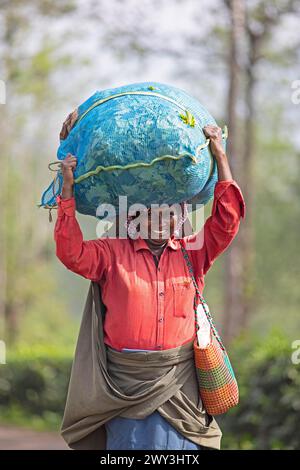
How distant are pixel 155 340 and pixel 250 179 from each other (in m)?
12.6

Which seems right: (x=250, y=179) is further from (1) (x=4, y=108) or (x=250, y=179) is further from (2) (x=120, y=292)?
(2) (x=120, y=292)

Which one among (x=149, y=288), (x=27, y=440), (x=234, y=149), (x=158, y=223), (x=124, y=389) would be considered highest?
(x=234, y=149)

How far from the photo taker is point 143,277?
4.03 meters

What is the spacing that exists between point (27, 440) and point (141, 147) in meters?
7.44

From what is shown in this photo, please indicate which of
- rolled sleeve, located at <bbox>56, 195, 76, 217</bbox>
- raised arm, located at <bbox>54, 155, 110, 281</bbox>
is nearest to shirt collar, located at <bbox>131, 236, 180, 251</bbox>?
raised arm, located at <bbox>54, 155, 110, 281</bbox>

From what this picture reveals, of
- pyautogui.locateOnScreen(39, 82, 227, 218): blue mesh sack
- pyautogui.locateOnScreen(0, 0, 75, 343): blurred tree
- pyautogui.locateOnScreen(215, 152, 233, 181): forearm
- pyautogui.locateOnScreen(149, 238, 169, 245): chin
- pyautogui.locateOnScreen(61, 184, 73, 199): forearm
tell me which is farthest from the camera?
pyautogui.locateOnScreen(0, 0, 75, 343): blurred tree

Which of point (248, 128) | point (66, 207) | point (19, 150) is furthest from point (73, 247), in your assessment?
point (19, 150)

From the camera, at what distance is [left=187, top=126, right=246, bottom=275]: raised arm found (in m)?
3.98

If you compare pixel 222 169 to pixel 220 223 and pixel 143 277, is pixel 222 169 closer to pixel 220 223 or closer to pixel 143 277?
pixel 220 223

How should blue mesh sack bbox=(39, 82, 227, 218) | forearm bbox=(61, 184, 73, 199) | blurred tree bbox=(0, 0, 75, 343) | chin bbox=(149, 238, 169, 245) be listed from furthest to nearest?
blurred tree bbox=(0, 0, 75, 343) < chin bbox=(149, 238, 169, 245) < forearm bbox=(61, 184, 73, 199) < blue mesh sack bbox=(39, 82, 227, 218)

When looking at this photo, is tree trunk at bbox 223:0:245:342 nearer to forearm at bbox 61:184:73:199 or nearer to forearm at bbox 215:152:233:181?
forearm at bbox 215:152:233:181

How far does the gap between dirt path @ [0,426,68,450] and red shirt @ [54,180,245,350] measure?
233 inches
